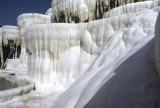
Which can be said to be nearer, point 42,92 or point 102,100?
point 102,100

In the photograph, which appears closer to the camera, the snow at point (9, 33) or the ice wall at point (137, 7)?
the ice wall at point (137, 7)

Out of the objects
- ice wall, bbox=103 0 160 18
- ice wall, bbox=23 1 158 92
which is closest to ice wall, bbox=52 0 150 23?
ice wall, bbox=103 0 160 18

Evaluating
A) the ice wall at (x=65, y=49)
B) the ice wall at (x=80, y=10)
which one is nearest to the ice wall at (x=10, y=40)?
the ice wall at (x=80, y=10)

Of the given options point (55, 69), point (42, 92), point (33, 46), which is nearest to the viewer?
point (42, 92)

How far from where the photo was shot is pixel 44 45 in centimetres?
645

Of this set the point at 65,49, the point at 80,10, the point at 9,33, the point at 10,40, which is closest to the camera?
the point at 65,49

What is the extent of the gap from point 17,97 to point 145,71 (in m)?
4.61

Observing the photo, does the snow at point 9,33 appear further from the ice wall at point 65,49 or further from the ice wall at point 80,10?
the ice wall at point 65,49

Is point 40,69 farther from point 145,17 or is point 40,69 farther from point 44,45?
point 145,17

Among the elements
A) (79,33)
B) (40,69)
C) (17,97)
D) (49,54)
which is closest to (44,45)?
(49,54)

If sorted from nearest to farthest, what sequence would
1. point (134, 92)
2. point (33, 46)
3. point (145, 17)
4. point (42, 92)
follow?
point (134, 92) → point (145, 17) → point (42, 92) → point (33, 46)

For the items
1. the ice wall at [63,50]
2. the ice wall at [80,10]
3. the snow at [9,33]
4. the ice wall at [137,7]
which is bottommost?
the ice wall at [63,50]

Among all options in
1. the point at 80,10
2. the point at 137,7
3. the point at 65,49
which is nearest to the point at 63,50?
the point at 65,49

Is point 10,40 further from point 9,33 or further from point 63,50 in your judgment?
point 63,50
